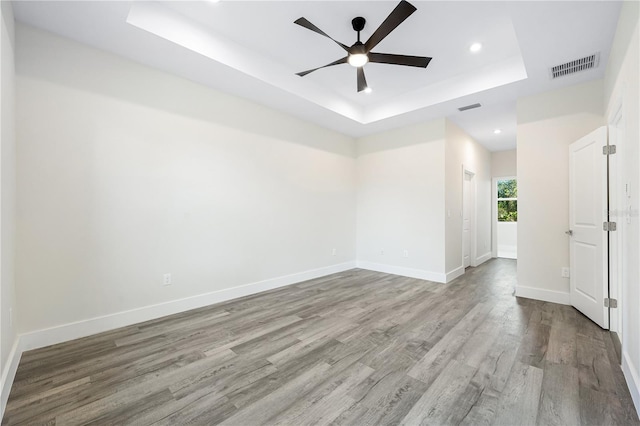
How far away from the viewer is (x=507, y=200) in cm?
831

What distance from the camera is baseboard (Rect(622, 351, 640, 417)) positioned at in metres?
1.62

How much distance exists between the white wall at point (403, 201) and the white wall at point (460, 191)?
0.19 metres

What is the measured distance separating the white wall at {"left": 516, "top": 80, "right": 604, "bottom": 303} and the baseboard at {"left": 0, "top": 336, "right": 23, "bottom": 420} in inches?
205

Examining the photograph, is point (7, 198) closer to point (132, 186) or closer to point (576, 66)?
point (132, 186)

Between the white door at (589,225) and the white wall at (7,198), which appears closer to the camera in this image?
the white wall at (7,198)

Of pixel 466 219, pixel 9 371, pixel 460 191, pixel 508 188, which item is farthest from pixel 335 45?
pixel 508 188

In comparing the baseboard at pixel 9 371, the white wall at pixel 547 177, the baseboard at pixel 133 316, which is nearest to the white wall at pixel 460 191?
the white wall at pixel 547 177

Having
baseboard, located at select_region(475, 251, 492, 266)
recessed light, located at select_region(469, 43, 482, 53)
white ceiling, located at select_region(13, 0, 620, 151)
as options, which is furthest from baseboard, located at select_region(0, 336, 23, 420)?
baseboard, located at select_region(475, 251, 492, 266)

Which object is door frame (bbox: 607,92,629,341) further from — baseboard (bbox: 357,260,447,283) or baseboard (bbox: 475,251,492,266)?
baseboard (bbox: 475,251,492,266)

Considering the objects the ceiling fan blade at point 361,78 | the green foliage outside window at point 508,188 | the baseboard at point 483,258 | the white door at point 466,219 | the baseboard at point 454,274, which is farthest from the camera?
the green foliage outside window at point 508,188

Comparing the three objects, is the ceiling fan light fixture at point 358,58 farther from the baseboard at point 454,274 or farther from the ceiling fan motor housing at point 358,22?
the baseboard at point 454,274

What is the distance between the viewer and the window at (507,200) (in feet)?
27.1

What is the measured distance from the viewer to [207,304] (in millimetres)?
3461

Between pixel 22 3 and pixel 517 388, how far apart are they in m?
4.67
